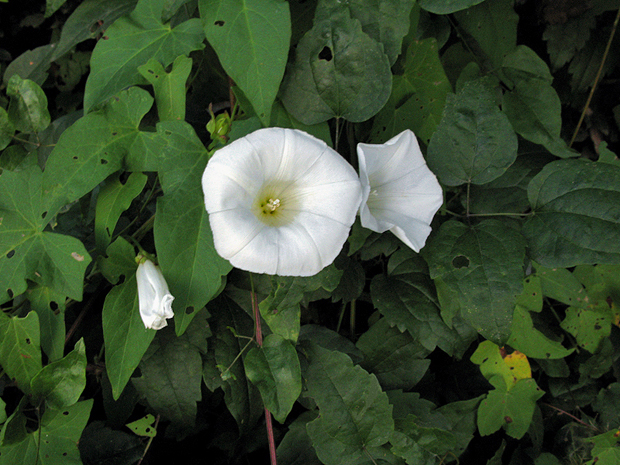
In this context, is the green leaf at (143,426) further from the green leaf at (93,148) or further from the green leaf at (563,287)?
the green leaf at (563,287)

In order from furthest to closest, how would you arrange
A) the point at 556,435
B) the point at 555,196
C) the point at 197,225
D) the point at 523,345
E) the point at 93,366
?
the point at 556,435, the point at 523,345, the point at 93,366, the point at 555,196, the point at 197,225

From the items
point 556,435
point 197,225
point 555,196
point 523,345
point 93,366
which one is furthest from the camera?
point 556,435

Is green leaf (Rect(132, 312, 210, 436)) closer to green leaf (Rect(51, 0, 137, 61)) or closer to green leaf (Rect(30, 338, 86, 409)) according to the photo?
green leaf (Rect(30, 338, 86, 409))

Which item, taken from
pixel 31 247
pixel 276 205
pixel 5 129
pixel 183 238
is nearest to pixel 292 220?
pixel 276 205

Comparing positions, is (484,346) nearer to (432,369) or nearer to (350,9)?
(432,369)

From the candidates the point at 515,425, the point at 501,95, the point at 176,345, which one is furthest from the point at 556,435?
the point at 176,345

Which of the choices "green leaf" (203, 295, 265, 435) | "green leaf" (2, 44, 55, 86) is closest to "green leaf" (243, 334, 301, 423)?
"green leaf" (203, 295, 265, 435)
